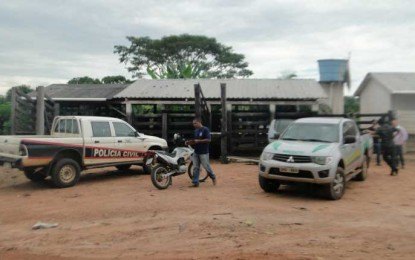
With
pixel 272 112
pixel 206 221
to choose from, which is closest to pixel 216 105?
pixel 272 112

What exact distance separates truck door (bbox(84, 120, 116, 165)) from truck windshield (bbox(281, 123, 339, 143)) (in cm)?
484

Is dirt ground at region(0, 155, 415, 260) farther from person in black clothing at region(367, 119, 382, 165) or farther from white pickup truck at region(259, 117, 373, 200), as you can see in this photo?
person in black clothing at region(367, 119, 382, 165)

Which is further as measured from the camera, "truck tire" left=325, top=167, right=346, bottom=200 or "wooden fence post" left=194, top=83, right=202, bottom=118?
"wooden fence post" left=194, top=83, right=202, bottom=118

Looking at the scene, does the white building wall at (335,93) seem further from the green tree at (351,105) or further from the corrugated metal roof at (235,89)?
the corrugated metal roof at (235,89)

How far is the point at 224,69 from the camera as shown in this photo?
37844 millimetres

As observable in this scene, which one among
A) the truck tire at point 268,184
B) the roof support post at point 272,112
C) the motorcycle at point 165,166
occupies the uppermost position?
the roof support post at point 272,112

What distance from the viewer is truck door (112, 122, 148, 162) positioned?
12.1 metres

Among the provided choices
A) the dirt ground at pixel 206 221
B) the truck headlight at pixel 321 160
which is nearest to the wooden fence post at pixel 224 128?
the dirt ground at pixel 206 221

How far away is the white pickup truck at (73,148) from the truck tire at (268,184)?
4460mm

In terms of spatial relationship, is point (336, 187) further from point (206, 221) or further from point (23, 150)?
point (23, 150)

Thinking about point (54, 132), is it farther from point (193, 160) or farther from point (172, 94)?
point (172, 94)

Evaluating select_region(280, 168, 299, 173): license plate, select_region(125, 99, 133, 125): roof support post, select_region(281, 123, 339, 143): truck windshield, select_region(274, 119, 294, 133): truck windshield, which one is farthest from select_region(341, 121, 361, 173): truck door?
select_region(125, 99, 133, 125): roof support post

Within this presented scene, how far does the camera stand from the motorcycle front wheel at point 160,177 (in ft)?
32.8

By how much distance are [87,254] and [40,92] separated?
11343 mm
